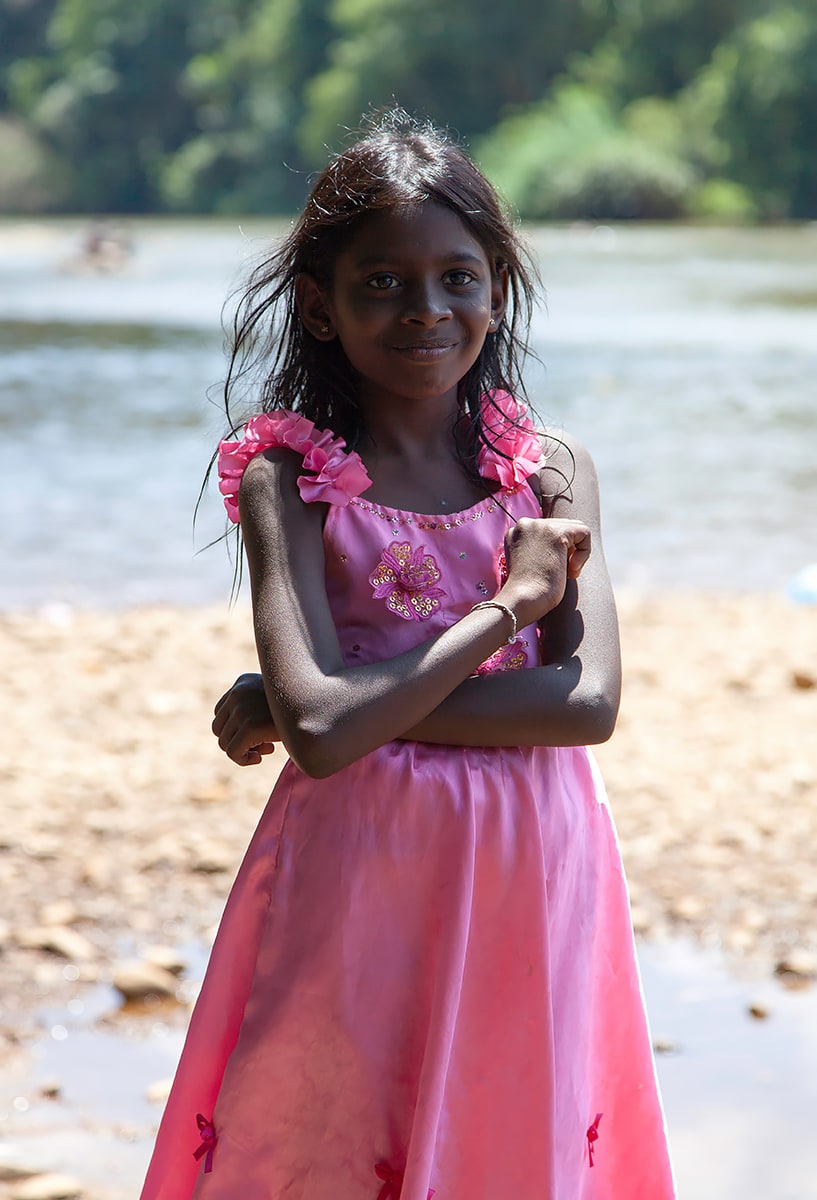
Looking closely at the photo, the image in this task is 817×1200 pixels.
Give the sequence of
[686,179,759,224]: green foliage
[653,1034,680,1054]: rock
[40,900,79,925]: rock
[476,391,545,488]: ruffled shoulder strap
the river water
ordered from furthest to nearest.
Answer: [686,179,759,224]: green foliage, the river water, [40,900,79,925]: rock, [653,1034,680,1054]: rock, [476,391,545,488]: ruffled shoulder strap

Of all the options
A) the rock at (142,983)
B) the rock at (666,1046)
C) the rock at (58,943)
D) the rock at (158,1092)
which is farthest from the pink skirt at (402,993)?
the rock at (58,943)

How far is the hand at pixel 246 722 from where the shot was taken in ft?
5.53

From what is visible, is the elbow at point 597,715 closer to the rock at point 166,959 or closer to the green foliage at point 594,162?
the rock at point 166,959

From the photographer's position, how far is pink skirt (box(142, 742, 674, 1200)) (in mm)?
1628

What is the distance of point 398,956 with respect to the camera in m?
1.63

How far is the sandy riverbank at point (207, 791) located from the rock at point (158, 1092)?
1.03 feet

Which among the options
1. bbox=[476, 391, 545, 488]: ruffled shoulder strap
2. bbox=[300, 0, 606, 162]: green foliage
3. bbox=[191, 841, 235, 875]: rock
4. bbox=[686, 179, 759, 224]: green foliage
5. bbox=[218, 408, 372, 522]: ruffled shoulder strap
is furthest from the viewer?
bbox=[300, 0, 606, 162]: green foliage

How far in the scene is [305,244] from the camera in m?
1.73

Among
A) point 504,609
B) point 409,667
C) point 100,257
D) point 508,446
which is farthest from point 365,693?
point 100,257

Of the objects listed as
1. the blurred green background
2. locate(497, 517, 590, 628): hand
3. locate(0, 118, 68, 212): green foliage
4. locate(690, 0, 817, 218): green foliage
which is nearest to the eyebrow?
locate(497, 517, 590, 628): hand

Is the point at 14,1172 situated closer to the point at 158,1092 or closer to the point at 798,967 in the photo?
the point at 158,1092

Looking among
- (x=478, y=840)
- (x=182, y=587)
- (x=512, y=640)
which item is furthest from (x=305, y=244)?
(x=182, y=587)

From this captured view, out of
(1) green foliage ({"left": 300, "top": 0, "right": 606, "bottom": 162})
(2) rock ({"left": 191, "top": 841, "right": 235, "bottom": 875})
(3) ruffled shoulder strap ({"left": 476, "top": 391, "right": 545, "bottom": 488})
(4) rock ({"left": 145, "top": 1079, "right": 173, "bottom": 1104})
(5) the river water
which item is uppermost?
(1) green foliage ({"left": 300, "top": 0, "right": 606, "bottom": 162})

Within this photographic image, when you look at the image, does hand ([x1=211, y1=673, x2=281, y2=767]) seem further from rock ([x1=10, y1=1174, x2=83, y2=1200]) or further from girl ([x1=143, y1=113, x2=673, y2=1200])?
rock ([x1=10, y1=1174, x2=83, y2=1200])
